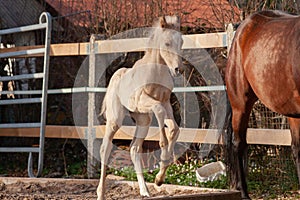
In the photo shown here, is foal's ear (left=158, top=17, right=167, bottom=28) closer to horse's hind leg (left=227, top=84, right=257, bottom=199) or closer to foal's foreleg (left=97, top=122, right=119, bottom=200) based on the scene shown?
foal's foreleg (left=97, top=122, right=119, bottom=200)

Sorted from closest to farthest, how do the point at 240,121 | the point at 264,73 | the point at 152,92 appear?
1. the point at 152,92
2. the point at 264,73
3. the point at 240,121

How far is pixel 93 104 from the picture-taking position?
8.03 metres

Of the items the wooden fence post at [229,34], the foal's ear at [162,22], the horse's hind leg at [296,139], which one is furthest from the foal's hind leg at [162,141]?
the wooden fence post at [229,34]

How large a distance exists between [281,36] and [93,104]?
339cm

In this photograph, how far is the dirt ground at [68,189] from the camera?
6152 millimetres

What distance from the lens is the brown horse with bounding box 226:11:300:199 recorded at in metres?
5.04

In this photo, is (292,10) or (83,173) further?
(83,173)

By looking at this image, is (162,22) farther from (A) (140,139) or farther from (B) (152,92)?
(A) (140,139)

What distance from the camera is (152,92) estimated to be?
17.0 ft

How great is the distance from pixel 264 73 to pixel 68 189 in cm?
261

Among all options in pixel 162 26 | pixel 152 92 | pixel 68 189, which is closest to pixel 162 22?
pixel 162 26

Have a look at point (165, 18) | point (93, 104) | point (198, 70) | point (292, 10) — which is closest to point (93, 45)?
point (93, 104)

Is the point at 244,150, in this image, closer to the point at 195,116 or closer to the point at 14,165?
the point at 195,116

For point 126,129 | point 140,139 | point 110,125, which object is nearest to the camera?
point 110,125
